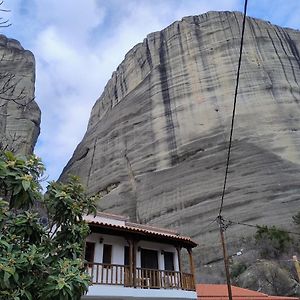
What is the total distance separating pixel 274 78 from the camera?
163 feet

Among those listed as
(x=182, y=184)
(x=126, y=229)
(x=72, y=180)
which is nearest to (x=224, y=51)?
(x=182, y=184)

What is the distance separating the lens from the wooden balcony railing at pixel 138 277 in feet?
44.9

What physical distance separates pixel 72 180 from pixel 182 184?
35.2m

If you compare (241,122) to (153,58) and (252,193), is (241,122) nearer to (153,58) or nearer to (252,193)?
(252,193)

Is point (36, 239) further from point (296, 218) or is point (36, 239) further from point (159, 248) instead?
point (296, 218)

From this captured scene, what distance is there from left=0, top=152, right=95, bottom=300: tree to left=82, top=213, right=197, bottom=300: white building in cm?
698

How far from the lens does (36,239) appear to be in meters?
6.29

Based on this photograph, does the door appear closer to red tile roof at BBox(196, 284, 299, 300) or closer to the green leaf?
red tile roof at BBox(196, 284, 299, 300)

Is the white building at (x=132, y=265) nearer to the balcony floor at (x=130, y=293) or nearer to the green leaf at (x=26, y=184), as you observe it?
the balcony floor at (x=130, y=293)

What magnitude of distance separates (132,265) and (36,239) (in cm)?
854

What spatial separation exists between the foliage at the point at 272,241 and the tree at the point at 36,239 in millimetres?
27099

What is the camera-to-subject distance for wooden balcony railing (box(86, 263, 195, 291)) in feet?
44.9

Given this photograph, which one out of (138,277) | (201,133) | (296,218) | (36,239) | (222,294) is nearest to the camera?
(36,239)

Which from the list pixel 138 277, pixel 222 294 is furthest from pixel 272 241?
pixel 138 277
